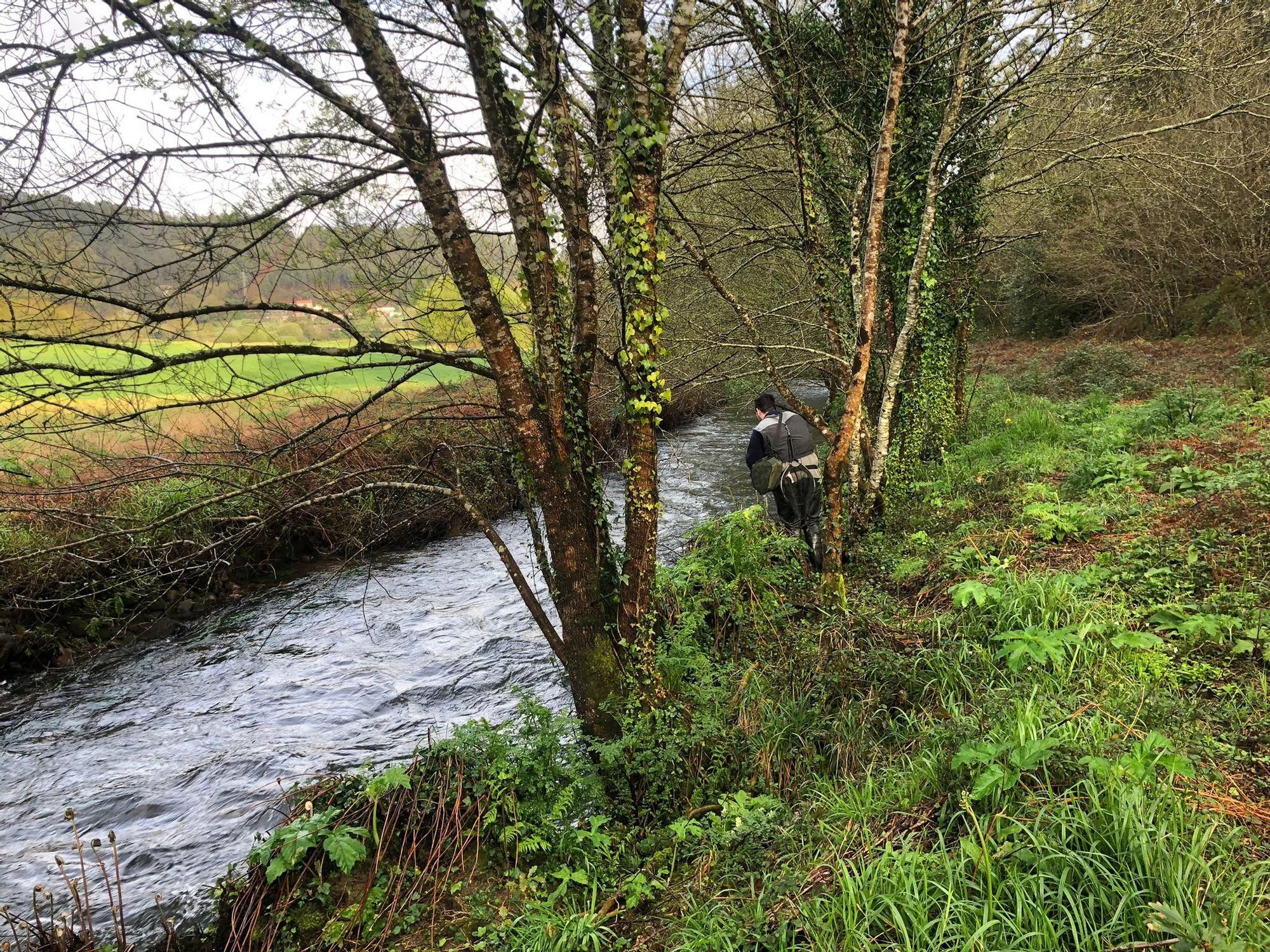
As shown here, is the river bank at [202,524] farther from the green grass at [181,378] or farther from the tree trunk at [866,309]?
the tree trunk at [866,309]

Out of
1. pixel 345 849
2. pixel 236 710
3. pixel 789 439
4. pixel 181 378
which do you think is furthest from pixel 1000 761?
pixel 236 710

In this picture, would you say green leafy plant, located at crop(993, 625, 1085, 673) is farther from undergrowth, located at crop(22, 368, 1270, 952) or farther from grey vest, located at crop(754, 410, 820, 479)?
grey vest, located at crop(754, 410, 820, 479)

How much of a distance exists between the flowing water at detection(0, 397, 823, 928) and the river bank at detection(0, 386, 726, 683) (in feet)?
1.50

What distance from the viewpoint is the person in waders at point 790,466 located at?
7297mm

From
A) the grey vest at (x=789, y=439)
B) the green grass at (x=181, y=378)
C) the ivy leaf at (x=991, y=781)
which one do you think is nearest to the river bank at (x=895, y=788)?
the ivy leaf at (x=991, y=781)

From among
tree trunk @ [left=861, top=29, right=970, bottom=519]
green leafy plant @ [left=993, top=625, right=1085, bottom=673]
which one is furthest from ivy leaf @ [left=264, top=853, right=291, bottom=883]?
tree trunk @ [left=861, top=29, right=970, bottom=519]

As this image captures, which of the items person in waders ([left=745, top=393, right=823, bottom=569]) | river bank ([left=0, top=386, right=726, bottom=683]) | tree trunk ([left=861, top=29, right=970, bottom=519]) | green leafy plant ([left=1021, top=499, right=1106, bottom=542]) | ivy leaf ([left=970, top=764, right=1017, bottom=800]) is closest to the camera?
ivy leaf ([left=970, top=764, right=1017, bottom=800])

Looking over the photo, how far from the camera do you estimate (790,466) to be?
7.33 metres

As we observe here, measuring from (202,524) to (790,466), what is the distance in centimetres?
667

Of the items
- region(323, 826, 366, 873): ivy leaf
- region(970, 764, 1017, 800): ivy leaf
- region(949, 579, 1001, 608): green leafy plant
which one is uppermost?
region(949, 579, 1001, 608): green leafy plant

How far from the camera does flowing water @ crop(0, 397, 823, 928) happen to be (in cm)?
488

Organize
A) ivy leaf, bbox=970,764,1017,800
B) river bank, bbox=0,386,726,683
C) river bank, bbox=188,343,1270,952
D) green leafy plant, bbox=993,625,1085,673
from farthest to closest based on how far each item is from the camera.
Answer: green leafy plant, bbox=993,625,1085,673 → river bank, bbox=0,386,726,683 → ivy leaf, bbox=970,764,1017,800 → river bank, bbox=188,343,1270,952

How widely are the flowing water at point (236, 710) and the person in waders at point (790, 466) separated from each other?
106 cm

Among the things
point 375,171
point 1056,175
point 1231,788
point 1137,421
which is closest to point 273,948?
A: point 375,171
